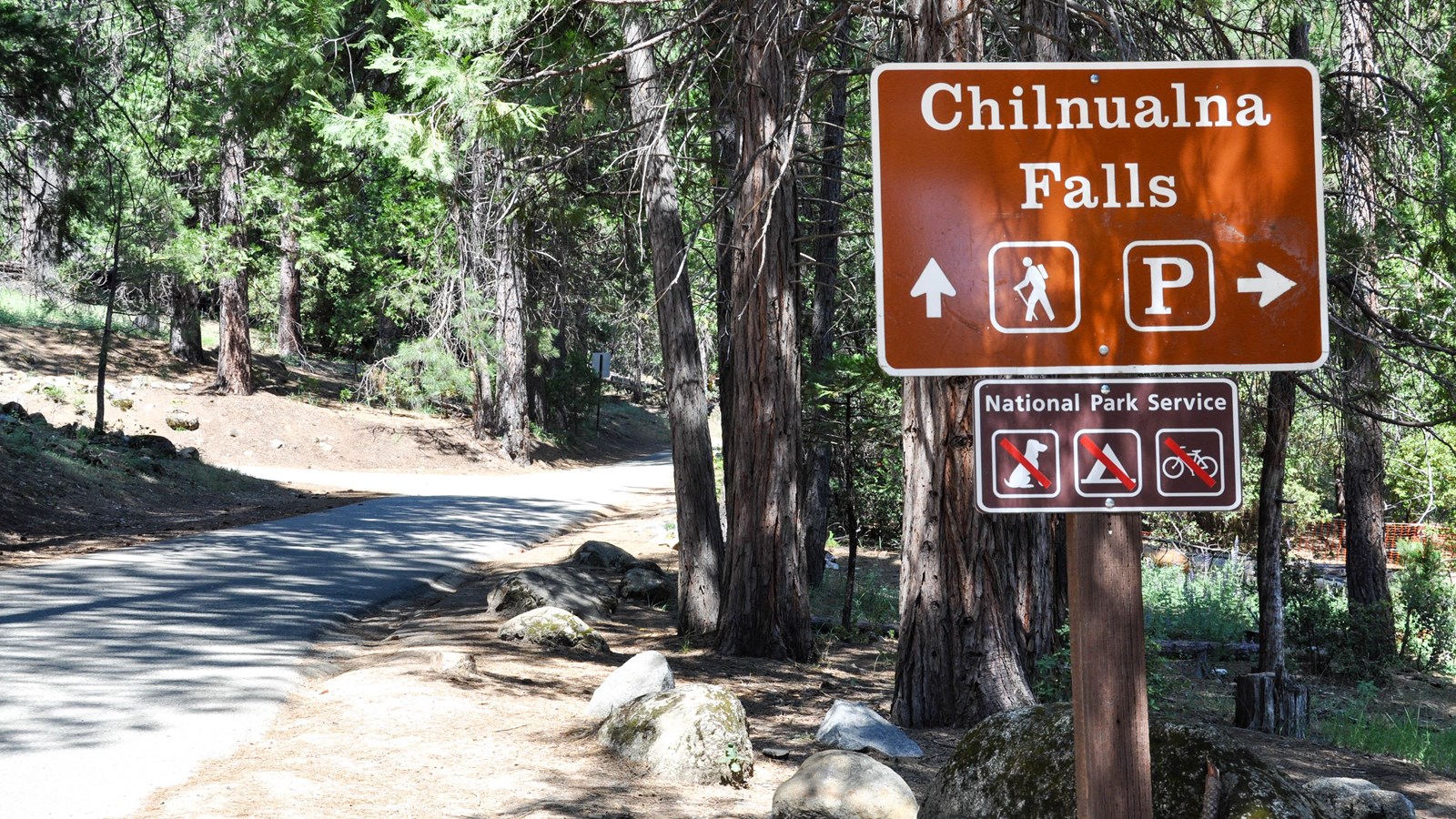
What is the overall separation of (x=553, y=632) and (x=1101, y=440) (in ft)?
26.1

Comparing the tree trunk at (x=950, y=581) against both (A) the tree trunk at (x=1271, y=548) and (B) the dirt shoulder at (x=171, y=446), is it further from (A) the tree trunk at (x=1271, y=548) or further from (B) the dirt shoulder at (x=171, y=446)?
(B) the dirt shoulder at (x=171, y=446)

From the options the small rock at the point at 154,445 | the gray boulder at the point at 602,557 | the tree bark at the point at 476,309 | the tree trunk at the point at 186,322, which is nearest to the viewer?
the gray boulder at the point at 602,557

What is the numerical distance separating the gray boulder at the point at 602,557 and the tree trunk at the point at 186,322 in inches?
701

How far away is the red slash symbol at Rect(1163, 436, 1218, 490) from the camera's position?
2199 millimetres

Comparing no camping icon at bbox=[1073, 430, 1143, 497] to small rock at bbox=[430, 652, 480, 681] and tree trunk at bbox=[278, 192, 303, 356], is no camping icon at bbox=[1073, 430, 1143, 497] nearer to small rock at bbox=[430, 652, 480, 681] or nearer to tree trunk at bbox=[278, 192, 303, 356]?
small rock at bbox=[430, 652, 480, 681]

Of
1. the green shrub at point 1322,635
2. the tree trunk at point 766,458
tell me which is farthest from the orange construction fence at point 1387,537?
the tree trunk at point 766,458

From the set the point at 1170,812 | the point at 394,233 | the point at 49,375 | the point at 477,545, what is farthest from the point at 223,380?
the point at 1170,812

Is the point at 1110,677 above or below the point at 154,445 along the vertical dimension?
below

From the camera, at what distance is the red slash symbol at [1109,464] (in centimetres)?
221

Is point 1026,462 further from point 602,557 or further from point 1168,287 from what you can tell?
point 602,557

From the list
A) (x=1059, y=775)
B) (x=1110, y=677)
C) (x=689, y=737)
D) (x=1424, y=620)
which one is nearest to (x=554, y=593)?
(x=689, y=737)

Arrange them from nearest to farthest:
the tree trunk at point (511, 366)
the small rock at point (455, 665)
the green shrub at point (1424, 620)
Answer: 1. the small rock at point (455, 665)
2. the green shrub at point (1424, 620)
3. the tree trunk at point (511, 366)

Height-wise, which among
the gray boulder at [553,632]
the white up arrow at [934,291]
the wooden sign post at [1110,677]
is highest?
the white up arrow at [934,291]

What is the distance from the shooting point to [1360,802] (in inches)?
204
